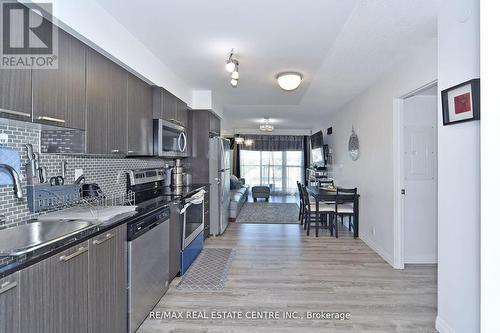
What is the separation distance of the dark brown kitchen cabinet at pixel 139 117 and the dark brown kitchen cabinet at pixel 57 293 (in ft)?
4.40

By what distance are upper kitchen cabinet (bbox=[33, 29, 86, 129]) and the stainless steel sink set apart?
26.6 inches

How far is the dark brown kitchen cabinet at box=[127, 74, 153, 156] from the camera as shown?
2.61 m

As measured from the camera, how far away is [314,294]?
2.71 meters

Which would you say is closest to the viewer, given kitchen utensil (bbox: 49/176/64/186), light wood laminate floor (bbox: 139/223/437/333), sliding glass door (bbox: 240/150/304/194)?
kitchen utensil (bbox: 49/176/64/186)

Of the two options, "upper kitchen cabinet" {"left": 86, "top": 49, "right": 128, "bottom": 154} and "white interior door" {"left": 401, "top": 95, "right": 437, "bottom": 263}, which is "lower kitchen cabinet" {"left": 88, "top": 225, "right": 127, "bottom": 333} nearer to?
"upper kitchen cabinet" {"left": 86, "top": 49, "right": 128, "bottom": 154}

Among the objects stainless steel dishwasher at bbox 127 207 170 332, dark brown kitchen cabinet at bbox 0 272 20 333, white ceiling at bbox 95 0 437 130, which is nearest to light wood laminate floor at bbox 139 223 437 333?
stainless steel dishwasher at bbox 127 207 170 332

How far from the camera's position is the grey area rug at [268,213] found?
20.0 feet

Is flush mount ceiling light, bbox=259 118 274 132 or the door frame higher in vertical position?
flush mount ceiling light, bbox=259 118 274 132

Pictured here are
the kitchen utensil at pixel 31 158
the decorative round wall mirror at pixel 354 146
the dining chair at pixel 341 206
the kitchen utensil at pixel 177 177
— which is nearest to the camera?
the kitchen utensil at pixel 31 158

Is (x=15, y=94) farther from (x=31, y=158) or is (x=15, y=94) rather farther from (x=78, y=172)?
(x=78, y=172)

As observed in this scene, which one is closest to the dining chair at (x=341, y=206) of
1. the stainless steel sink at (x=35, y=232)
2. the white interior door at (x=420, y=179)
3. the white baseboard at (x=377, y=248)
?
the white baseboard at (x=377, y=248)

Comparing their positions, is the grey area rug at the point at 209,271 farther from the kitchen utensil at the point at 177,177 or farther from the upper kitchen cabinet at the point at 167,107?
the upper kitchen cabinet at the point at 167,107
